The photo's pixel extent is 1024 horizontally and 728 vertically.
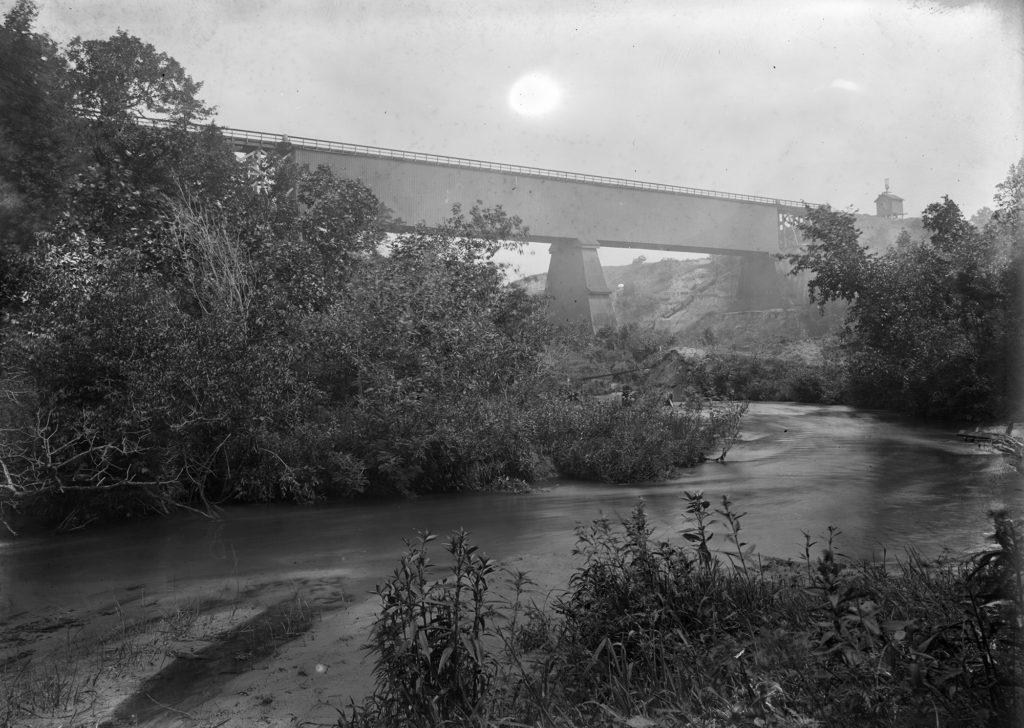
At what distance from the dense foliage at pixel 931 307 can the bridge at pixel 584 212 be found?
12.7 feet

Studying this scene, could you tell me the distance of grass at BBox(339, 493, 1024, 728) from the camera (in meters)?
2.38

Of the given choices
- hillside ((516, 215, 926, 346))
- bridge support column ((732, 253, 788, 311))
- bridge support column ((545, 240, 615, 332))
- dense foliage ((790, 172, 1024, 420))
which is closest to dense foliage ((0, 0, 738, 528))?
dense foliage ((790, 172, 1024, 420))

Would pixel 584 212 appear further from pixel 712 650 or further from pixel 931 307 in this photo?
pixel 712 650

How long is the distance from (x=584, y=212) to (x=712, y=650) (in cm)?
2387

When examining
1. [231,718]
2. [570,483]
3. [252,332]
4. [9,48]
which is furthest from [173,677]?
[9,48]

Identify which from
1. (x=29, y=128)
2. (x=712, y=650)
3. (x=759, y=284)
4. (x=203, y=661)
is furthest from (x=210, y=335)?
(x=759, y=284)

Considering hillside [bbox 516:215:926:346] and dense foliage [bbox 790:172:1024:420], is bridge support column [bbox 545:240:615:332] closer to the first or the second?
hillside [bbox 516:215:926:346]

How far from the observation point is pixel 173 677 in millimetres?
4289

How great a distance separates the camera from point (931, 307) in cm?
1380

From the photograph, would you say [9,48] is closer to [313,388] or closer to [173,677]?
[313,388]

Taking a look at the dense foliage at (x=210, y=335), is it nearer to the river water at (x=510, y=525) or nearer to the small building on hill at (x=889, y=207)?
the river water at (x=510, y=525)

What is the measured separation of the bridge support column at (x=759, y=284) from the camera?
2205cm

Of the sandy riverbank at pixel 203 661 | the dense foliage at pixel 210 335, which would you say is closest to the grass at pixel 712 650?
the sandy riverbank at pixel 203 661

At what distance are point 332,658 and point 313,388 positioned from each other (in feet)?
20.5
